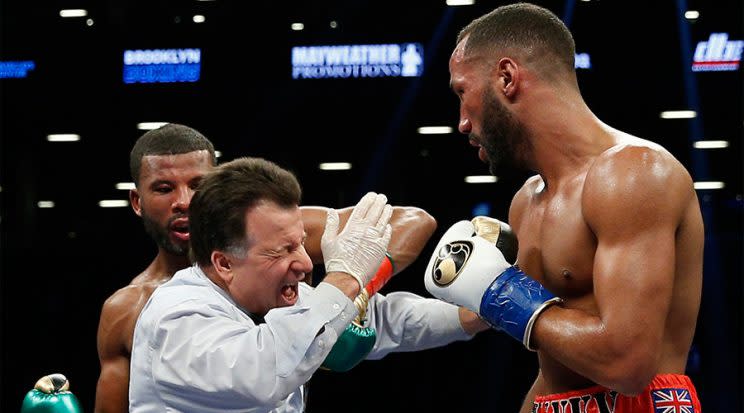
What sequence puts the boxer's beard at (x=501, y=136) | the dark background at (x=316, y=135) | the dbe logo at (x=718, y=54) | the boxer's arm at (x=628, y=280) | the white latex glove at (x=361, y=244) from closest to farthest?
the boxer's arm at (x=628, y=280), the white latex glove at (x=361, y=244), the boxer's beard at (x=501, y=136), the dbe logo at (x=718, y=54), the dark background at (x=316, y=135)

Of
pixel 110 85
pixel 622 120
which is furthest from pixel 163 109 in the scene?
pixel 622 120

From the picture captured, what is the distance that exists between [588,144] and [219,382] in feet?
3.73

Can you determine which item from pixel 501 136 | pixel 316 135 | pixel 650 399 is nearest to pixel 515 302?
pixel 650 399

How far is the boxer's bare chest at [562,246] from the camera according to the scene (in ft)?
7.36

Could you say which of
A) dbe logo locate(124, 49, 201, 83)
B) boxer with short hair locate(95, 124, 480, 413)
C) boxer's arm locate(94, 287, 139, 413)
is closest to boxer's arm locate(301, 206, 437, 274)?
boxer with short hair locate(95, 124, 480, 413)

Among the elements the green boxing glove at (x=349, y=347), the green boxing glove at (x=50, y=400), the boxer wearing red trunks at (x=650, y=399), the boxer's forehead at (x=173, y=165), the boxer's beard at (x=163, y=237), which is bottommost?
the green boxing glove at (x=50, y=400)

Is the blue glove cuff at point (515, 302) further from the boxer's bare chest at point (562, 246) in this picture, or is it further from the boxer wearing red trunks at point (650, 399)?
the boxer wearing red trunks at point (650, 399)

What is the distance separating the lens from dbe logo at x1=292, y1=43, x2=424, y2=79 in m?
9.34

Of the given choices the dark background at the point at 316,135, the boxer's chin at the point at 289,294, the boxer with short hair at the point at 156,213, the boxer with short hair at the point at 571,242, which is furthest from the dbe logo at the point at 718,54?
the boxer's chin at the point at 289,294

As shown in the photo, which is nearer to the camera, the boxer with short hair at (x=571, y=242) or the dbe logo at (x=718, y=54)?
the boxer with short hair at (x=571, y=242)

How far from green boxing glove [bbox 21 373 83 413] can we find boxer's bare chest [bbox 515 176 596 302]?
1.53 metres

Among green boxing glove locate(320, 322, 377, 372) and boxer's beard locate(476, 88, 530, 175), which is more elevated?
boxer's beard locate(476, 88, 530, 175)

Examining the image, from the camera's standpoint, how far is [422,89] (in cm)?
977

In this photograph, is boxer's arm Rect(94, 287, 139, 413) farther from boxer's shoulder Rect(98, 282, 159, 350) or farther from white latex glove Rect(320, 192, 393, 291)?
white latex glove Rect(320, 192, 393, 291)
